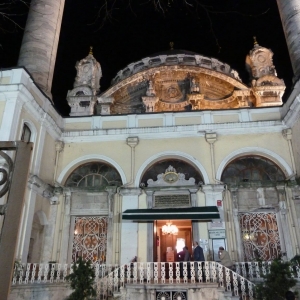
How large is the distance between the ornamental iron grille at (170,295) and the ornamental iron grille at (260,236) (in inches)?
166

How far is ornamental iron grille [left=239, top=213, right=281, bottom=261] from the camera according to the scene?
1194 centimetres

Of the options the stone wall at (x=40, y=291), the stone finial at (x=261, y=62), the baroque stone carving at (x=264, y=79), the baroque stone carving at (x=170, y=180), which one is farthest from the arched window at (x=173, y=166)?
the stone finial at (x=261, y=62)

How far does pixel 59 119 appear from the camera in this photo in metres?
14.6

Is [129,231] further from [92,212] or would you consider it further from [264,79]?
[264,79]

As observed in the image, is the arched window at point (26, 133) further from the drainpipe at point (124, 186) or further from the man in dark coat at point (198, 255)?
the man in dark coat at point (198, 255)

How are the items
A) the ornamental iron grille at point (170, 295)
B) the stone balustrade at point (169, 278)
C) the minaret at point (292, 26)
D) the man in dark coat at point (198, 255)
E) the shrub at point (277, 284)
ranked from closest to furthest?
the shrub at point (277, 284) → the ornamental iron grille at point (170, 295) → the stone balustrade at point (169, 278) → the man in dark coat at point (198, 255) → the minaret at point (292, 26)

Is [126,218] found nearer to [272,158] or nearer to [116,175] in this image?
[116,175]

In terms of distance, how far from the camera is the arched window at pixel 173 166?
13.6 meters

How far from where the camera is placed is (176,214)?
12.0 meters

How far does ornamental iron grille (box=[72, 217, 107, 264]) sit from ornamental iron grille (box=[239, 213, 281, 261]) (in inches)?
227

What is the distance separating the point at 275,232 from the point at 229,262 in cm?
301

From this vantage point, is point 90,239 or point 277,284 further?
point 90,239

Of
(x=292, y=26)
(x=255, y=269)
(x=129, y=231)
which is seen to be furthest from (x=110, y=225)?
(x=292, y=26)

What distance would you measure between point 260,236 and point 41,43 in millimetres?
13811
